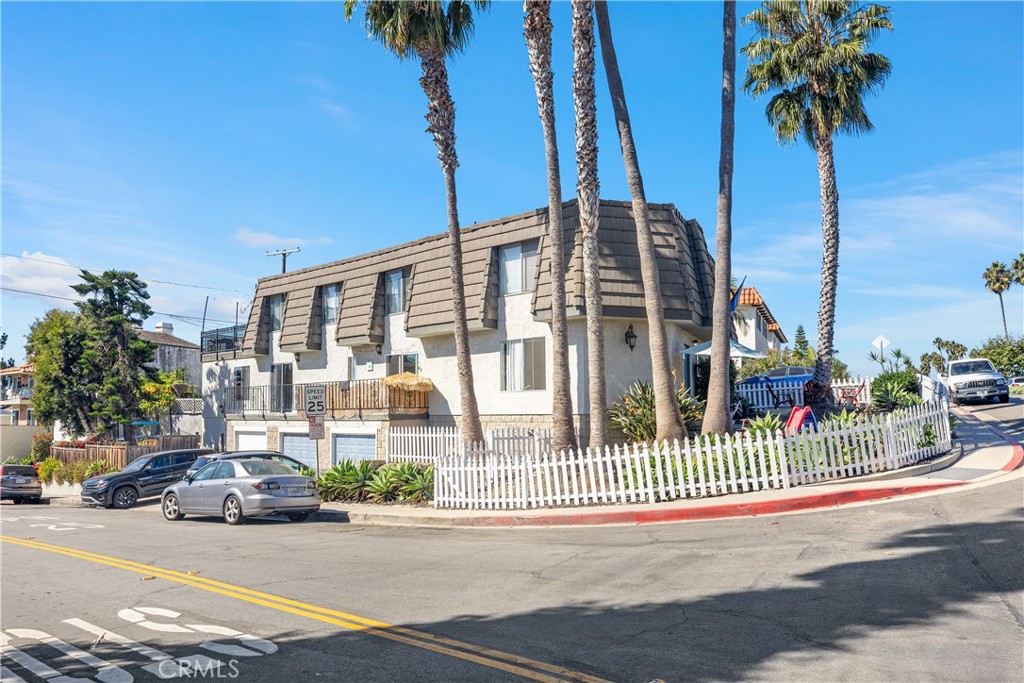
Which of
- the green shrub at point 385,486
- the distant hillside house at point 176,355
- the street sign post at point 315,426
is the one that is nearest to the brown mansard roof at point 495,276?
the street sign post at point 315,426

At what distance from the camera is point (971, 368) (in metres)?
31.4

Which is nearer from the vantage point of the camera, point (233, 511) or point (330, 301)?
point (233, 511)

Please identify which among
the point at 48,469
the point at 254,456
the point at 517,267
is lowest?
the point at 48,469

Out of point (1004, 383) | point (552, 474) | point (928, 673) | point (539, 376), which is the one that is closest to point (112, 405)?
point (539, 376)

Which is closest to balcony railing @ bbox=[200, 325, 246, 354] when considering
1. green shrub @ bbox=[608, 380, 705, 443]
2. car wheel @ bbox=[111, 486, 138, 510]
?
car wheel @ bbox=[111, 486, 138, 510]

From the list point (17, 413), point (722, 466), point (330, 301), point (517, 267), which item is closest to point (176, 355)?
point (17, 413)

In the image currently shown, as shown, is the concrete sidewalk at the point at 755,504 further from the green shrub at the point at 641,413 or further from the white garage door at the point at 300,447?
the white garage door at the point at 300,447

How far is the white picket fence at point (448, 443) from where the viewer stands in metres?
18.4

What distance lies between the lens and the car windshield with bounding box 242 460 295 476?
15906 mm

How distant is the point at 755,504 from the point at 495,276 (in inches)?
470

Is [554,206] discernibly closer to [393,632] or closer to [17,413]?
[393,632]

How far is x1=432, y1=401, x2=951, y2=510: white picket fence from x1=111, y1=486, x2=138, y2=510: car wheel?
1299 cm

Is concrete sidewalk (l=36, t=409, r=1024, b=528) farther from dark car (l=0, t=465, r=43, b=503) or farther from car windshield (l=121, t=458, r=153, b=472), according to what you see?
dark car (l=0, t=465, r=43, b=503)

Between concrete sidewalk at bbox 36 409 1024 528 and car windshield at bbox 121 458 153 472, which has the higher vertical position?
car windshield at bbox 121 458 153 472
